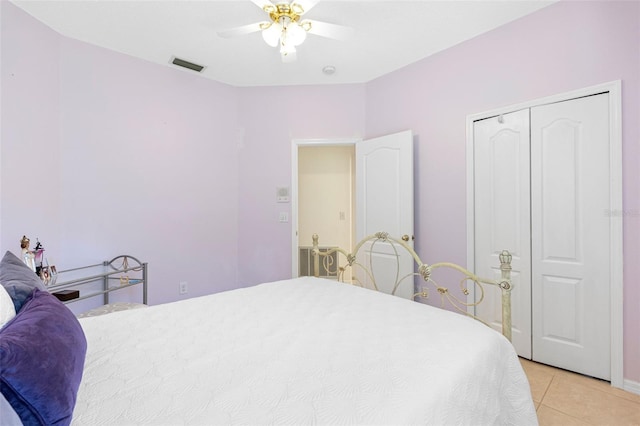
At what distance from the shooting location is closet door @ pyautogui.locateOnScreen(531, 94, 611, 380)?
209cm

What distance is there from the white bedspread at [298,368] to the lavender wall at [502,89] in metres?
1.46

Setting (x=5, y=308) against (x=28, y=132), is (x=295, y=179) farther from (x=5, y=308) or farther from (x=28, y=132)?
(x=5, y=308)

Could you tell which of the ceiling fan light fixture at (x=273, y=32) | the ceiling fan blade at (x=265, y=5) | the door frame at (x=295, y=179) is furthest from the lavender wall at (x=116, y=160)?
the ceiling fan blade at (x=265, y=5)

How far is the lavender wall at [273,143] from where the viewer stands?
3.58m

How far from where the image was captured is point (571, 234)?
2.22 metres

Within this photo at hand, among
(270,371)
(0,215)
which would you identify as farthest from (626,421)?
(0,215)

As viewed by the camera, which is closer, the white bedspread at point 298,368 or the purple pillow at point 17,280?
the white bedspread at point 298,368

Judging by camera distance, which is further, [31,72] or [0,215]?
[31,72]

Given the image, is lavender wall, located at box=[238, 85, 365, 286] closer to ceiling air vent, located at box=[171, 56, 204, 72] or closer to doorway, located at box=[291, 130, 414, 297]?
doorway, located at box=[291, 130, 414, 297]

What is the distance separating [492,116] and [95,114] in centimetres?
333

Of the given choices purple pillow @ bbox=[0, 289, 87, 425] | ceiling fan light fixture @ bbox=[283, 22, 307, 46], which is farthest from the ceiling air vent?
purple pillow @ bbox=[0, 289, 87, 425]

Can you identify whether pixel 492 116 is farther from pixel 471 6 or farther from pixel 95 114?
pixel 95 114

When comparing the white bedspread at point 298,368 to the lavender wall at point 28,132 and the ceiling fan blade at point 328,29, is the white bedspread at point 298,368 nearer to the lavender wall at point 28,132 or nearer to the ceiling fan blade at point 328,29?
the lavender wall at point 28,132

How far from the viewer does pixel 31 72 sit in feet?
7.69
